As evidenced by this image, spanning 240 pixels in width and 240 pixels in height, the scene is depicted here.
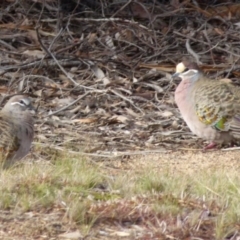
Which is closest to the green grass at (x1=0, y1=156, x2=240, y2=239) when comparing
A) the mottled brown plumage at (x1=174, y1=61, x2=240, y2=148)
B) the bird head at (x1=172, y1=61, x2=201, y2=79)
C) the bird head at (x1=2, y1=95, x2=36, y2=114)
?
the bird head at (x1=2, y1=95, x2=36, y2=114)

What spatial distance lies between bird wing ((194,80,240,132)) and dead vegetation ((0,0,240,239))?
0.33 m

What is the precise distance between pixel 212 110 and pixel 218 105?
0.08 metres

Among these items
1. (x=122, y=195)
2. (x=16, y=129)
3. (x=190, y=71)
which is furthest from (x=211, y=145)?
(x=122, y=195)

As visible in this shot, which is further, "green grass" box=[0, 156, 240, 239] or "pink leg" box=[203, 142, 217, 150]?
"pink leg" box=[203, 142, 217, 150]

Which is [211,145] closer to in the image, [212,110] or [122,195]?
[212,110]

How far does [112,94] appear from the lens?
35.1 feet

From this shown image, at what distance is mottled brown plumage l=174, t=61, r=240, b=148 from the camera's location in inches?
368

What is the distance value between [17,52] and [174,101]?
6.89 ft

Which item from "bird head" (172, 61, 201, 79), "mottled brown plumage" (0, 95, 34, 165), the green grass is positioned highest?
the green grass

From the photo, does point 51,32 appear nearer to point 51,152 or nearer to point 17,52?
point 17,52

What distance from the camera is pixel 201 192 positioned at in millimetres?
6922

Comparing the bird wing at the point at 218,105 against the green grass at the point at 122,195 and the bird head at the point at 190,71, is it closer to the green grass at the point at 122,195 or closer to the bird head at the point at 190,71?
the bird head at the point at 190,71

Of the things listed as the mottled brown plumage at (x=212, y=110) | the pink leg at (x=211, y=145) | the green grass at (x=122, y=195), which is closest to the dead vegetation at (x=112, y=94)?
the green grass at (x=122, y=195)

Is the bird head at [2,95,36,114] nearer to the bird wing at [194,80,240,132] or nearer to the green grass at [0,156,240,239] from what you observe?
the green grass at [0,156,240,239]
